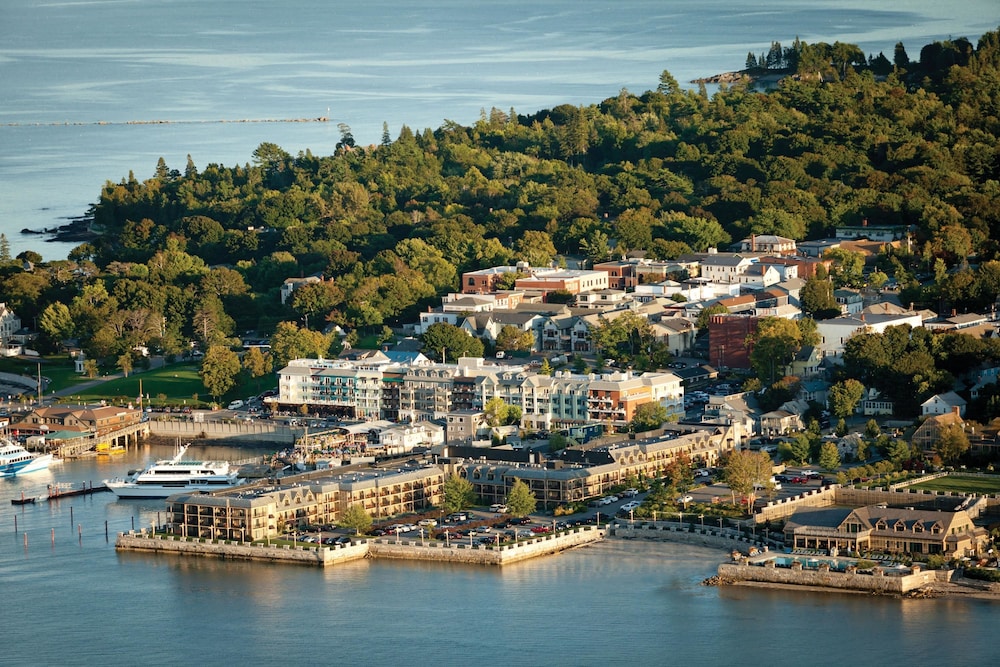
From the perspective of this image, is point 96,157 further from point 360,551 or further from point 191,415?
point 360,551

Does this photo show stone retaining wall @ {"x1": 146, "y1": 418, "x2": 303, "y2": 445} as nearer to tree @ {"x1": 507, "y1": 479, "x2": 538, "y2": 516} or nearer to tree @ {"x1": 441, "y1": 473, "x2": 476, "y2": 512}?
tree @ {"x1": 441, "y1": 473, "x2": 476, "y2": 512}

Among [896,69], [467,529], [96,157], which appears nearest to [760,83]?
[896,69]

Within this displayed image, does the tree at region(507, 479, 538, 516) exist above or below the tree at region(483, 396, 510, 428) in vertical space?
below

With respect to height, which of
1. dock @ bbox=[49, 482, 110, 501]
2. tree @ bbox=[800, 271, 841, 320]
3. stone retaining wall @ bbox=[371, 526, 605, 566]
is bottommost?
stone retaining wall @ bbox=[371, 526, 605, 566]

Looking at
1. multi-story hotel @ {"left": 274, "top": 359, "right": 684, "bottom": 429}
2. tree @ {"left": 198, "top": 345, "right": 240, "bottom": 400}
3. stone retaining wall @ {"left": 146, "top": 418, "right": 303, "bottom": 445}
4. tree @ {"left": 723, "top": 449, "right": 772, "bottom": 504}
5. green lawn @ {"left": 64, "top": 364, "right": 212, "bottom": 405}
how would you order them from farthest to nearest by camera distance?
green lawn @ {"left": 64, "top": 364, "right": 212, "bottom": 405}
tree @ {"left": 198, "top": 345, "right": 240, "bottom": 400}
stone retaining wall @ {"left": 146, "top": 418, "right": 303, "bottom": 445}
multi-story hotel @ {"left": 274, "top": 359, "right": 684, "bottom": 429}
tree @ {"left": 723, "top": 449, "right": 772, "bottom": 504}

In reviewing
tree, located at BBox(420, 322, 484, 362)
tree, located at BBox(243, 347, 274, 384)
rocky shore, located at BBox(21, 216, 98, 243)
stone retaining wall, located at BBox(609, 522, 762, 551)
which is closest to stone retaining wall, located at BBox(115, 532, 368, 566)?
stone retaining wall, located at BBox(609, 522, 762, 551)

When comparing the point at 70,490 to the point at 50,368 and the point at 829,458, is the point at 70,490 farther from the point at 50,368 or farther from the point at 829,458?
the point at 50,368

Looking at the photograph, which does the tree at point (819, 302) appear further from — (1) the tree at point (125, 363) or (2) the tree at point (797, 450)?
(1) the tree at point (125, 363)
